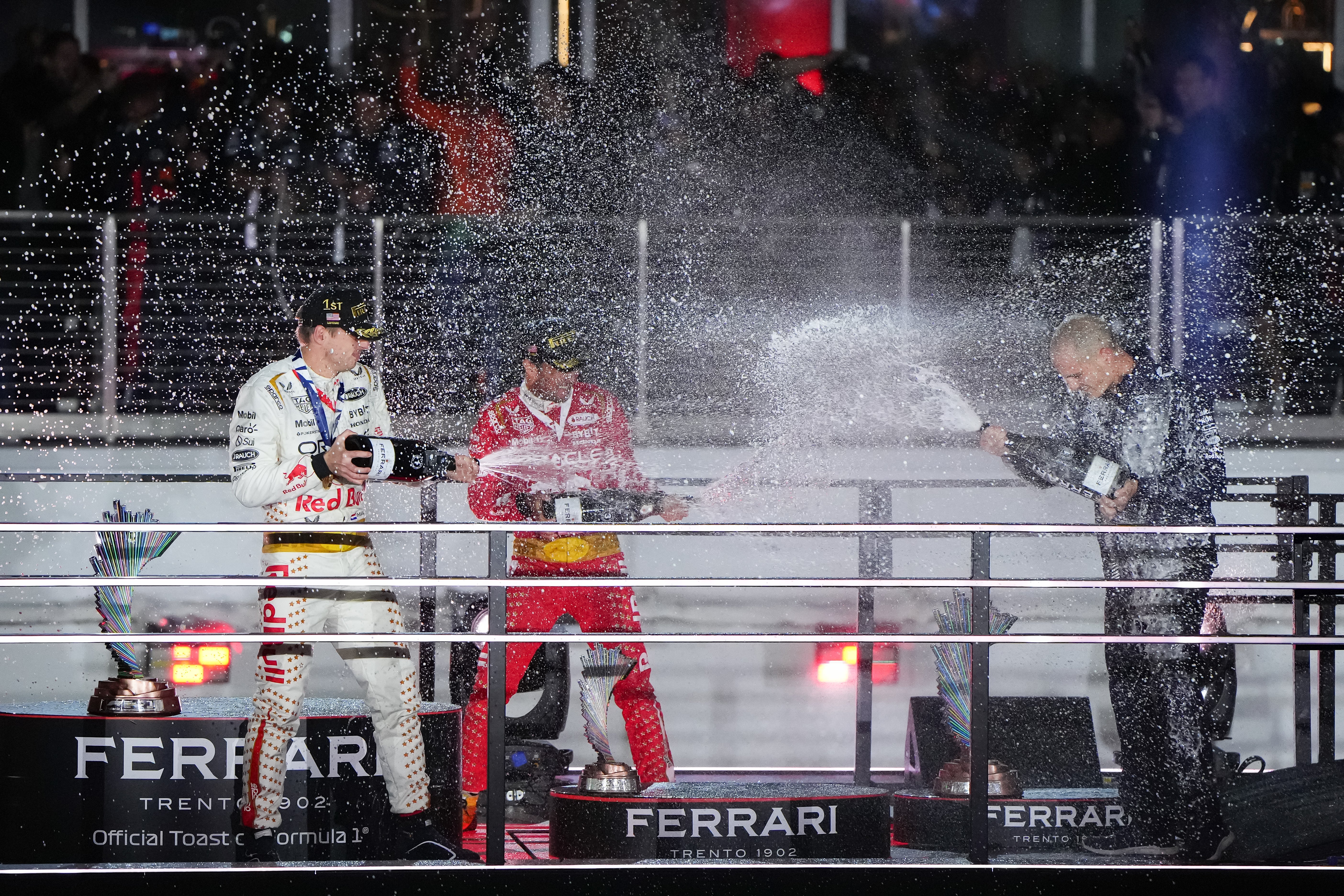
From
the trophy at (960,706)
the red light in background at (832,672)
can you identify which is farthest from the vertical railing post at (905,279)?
the trophy at (960,706)

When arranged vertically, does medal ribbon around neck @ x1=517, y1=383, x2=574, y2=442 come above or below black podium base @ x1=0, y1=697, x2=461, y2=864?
above

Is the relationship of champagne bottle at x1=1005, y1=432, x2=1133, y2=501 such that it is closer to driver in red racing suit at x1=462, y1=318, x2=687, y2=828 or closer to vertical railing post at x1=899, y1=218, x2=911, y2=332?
driver in red racing suit at x1=462, y1=318, x2=687, y2=828

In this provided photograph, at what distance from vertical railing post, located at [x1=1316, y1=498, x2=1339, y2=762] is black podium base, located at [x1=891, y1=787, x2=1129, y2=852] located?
2.39 ft

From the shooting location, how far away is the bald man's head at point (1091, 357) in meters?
4.19

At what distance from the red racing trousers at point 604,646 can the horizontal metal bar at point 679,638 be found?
1.11 meters

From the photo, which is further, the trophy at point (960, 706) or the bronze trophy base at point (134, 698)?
the trophy at point (960, 706)

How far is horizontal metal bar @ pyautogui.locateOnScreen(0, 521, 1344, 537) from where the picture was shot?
10.7 feet

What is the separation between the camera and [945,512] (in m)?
6.63

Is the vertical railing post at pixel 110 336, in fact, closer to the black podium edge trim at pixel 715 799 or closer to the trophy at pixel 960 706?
the black podium edge trim at pixel 715 799

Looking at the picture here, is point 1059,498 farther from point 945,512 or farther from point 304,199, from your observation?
point 304,199

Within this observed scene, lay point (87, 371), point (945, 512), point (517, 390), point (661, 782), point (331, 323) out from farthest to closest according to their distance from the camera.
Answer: point (87, 371) < point (945, 512) < point (517, 390) < point (661, 782) < point (331, 323)

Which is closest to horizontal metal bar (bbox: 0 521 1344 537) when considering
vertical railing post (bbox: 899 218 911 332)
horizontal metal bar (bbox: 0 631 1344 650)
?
horizontal metal bar (bbox: 0 631 1344 650)

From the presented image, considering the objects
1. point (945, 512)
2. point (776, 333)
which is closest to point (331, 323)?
point (945, 512)

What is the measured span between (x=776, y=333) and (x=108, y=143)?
3.66 metres
